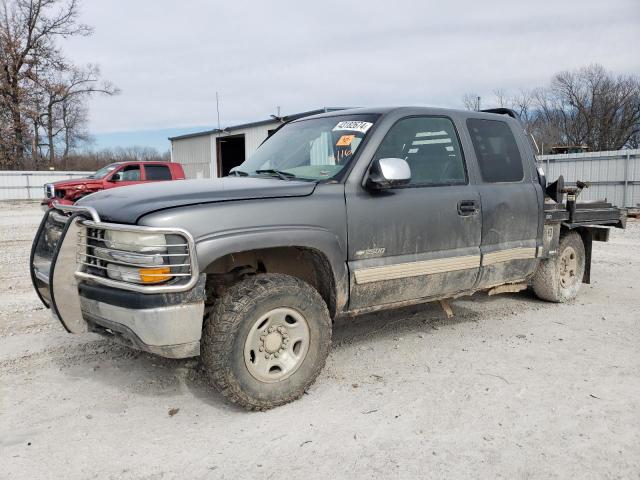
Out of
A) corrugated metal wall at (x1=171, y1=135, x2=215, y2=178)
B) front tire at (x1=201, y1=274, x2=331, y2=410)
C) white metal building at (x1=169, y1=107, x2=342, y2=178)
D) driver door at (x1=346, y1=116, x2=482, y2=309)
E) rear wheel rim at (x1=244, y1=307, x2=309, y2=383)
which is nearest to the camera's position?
front tire at (x1=201, y1=274, x2=331, y2=410)

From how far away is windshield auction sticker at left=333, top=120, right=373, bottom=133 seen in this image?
13.3 ft

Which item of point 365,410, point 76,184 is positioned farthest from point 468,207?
point 76,184

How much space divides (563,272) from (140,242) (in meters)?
4.81

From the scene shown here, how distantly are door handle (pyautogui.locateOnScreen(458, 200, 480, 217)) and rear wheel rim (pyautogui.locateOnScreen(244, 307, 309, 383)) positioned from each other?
165 centimetres

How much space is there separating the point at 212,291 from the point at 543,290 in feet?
12.9

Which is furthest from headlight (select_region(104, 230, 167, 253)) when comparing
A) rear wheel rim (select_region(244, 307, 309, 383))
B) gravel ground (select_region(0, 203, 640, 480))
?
gravel ground (select_region(0, 203, 640, 480))

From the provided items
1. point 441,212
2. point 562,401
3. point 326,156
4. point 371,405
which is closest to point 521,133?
point 441,212

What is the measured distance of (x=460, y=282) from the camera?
14.6ft

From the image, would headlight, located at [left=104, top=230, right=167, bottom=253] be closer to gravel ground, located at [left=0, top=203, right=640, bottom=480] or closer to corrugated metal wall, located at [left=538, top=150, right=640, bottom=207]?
gravel ground, located at [left=0, top=203, right=640, bottom=480]

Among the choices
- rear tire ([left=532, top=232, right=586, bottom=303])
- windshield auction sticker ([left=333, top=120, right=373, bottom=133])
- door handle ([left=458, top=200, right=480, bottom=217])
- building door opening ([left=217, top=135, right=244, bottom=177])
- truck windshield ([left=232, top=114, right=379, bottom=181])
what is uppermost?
building door opening ([left=217, top=135, right=244, bottom=177])

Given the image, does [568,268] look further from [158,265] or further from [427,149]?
[158,265]

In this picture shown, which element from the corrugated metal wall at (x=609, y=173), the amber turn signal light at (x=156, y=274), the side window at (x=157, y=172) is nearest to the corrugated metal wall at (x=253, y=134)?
the side window at (x=157, y=172)

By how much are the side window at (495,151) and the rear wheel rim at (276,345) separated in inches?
85.6

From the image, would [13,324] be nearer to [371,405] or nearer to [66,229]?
[66,229]
